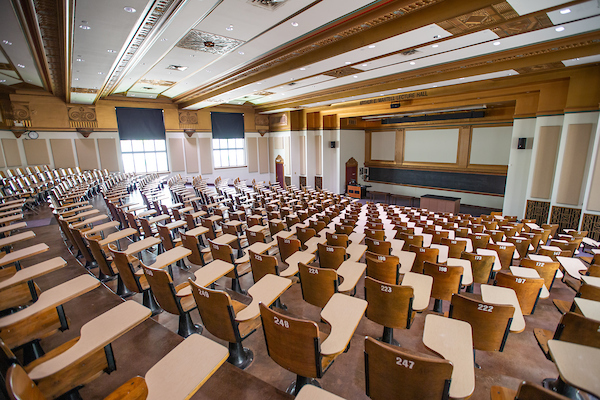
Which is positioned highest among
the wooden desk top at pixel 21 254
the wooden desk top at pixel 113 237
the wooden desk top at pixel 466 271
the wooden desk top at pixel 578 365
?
the wooden desk top at pixel 21 254

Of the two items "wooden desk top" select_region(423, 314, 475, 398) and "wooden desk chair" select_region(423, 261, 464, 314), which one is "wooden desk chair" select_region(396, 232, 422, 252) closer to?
"wooden desk chair" select_region(423, 261, 464, 314)

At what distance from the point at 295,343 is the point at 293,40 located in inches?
273

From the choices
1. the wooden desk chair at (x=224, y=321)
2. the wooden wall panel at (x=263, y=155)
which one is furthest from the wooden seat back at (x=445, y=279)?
the wooden wall panel at (x=263, y=155)

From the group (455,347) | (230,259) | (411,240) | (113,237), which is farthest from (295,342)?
(411,240)

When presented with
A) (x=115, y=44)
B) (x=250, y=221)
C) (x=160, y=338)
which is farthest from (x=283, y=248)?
(x=115, y=44)

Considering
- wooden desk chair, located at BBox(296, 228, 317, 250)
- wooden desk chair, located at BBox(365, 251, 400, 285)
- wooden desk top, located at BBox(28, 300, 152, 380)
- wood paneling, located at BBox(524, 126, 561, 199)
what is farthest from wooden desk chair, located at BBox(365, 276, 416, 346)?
wood paneling, located at BBox(524, 126, 561, 199)

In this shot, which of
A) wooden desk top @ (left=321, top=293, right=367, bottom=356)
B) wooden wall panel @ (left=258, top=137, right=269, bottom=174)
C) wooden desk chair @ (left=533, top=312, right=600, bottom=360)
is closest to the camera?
wooden desk top @ (left=321, top=293, right=367, bottom=356)

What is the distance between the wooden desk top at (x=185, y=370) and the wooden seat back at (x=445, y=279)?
2789 millimetres

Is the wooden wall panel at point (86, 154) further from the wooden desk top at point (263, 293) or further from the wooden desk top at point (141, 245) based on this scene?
the wooden desk top at point (263, 293)

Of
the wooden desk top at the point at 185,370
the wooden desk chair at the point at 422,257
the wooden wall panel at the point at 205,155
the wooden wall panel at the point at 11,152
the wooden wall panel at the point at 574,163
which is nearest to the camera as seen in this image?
the wooden desk top at the point at 185,370

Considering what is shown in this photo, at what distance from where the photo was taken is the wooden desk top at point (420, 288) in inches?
107

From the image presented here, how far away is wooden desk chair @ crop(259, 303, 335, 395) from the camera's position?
6.51 feet

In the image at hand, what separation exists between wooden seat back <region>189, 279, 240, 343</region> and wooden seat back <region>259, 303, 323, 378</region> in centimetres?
37

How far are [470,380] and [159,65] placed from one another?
34.6ft
